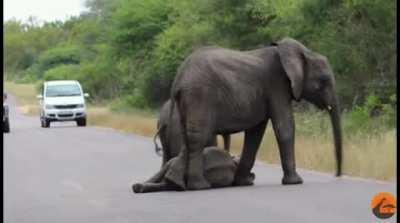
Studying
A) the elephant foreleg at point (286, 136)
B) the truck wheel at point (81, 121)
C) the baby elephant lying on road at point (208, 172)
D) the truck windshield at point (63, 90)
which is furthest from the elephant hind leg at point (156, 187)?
the truck windshield at point (63, 90)

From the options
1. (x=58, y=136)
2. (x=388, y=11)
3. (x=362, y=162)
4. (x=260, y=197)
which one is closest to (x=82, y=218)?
(x=260, y=197)

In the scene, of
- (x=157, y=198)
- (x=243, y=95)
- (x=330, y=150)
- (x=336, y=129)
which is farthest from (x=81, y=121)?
(x=157, y=198)

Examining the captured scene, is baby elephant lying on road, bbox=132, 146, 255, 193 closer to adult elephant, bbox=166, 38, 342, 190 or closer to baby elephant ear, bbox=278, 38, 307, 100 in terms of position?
adult elephant, bbox=166, 38, 342, 190

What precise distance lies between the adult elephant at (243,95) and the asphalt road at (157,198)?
43 cm

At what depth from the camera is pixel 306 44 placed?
31641 mm

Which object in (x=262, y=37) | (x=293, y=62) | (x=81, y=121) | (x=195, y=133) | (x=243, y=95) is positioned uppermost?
(x=293, y=62)

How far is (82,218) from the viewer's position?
12906mm

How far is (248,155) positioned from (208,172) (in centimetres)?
62

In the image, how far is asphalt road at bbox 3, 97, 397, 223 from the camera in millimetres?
12516

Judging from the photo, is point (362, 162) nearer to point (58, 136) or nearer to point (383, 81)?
point (383, 81)

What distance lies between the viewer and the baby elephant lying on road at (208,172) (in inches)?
612

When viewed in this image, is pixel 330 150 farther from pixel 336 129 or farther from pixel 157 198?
pixel 157 198

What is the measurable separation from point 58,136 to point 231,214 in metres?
24.6

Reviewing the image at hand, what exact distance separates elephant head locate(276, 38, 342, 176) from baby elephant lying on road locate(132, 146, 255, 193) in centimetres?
132
